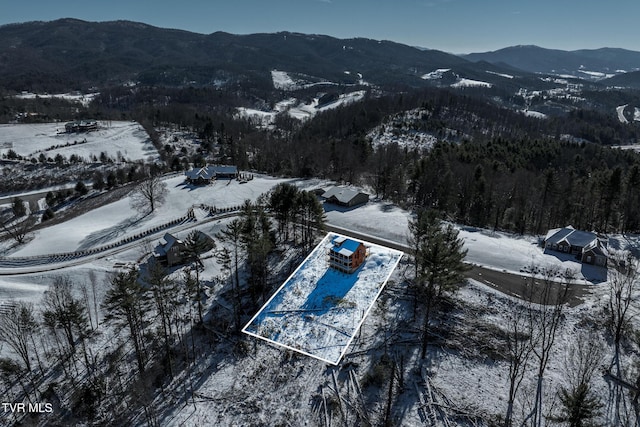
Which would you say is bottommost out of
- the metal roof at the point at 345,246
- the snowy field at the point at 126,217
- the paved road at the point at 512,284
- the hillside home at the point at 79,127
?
the snowy field at the point at 126,217

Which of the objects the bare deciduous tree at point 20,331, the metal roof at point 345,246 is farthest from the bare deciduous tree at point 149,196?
the metal roof at point 345,246

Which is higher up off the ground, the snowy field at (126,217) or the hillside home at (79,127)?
the hillside home at (79,127)

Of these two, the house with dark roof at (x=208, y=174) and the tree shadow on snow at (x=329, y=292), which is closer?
the tree shadow on snow at (x=329, y=292)

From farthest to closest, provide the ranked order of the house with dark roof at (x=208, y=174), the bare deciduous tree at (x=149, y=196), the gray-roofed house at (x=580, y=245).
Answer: the house with dark roof at (x=208, y=174) < the bare deciduous tree at (x=149, y=196) < the gray-roofed house at (x=580, y=245)

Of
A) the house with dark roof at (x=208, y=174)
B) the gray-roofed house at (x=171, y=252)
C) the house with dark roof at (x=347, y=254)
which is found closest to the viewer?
the house with dark roof at (x=347, y=254)

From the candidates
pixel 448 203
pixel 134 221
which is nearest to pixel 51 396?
pixel 134 221

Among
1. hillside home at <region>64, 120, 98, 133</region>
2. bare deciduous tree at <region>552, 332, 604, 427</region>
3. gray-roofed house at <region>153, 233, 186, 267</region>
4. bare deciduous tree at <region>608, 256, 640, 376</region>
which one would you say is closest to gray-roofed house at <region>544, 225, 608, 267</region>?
bare deciduous tree at <region>608, 256, 640, 376</region>

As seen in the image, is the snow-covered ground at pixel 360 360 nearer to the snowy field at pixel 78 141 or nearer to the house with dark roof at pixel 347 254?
the house with dark roof at pixel 347 254
